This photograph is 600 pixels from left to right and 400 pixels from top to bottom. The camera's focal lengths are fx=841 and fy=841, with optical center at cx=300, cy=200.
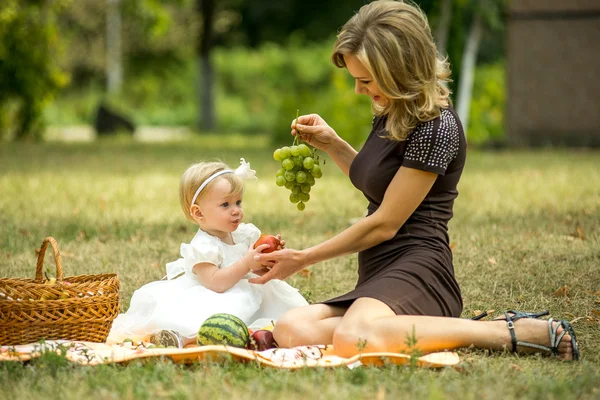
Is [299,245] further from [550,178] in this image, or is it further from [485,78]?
[485,78]

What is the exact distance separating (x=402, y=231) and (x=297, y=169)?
66 centimetres

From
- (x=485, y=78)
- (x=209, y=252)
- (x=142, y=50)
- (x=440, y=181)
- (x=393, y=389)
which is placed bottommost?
(x=393, y=389)

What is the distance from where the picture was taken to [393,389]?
11.0ft

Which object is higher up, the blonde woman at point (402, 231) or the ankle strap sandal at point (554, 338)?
the blonde woman at point (402, 231)

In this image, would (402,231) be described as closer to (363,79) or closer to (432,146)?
(432,146)

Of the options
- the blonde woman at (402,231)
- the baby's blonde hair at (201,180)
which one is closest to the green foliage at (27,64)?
the baby's blonde hair at (201,180)

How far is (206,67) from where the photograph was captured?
25922mm

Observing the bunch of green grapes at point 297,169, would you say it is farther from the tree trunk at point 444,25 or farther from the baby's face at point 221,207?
the tree trunk at point 444,25

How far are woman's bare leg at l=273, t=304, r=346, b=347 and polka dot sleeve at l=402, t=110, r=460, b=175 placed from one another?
84cm

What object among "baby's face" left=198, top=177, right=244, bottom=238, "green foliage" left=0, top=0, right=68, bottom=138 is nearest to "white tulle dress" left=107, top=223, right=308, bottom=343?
"baby's face" left=198, top=177, right=244, bottom=238

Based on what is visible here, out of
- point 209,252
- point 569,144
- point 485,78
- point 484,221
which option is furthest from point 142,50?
point 209,252

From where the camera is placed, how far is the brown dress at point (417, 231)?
13.3ft

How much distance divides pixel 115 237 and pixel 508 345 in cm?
427

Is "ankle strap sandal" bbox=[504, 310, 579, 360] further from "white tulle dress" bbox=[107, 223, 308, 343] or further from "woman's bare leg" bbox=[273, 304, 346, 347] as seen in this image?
"white tulle dress" bbox=[107, 223, 308, 343]
